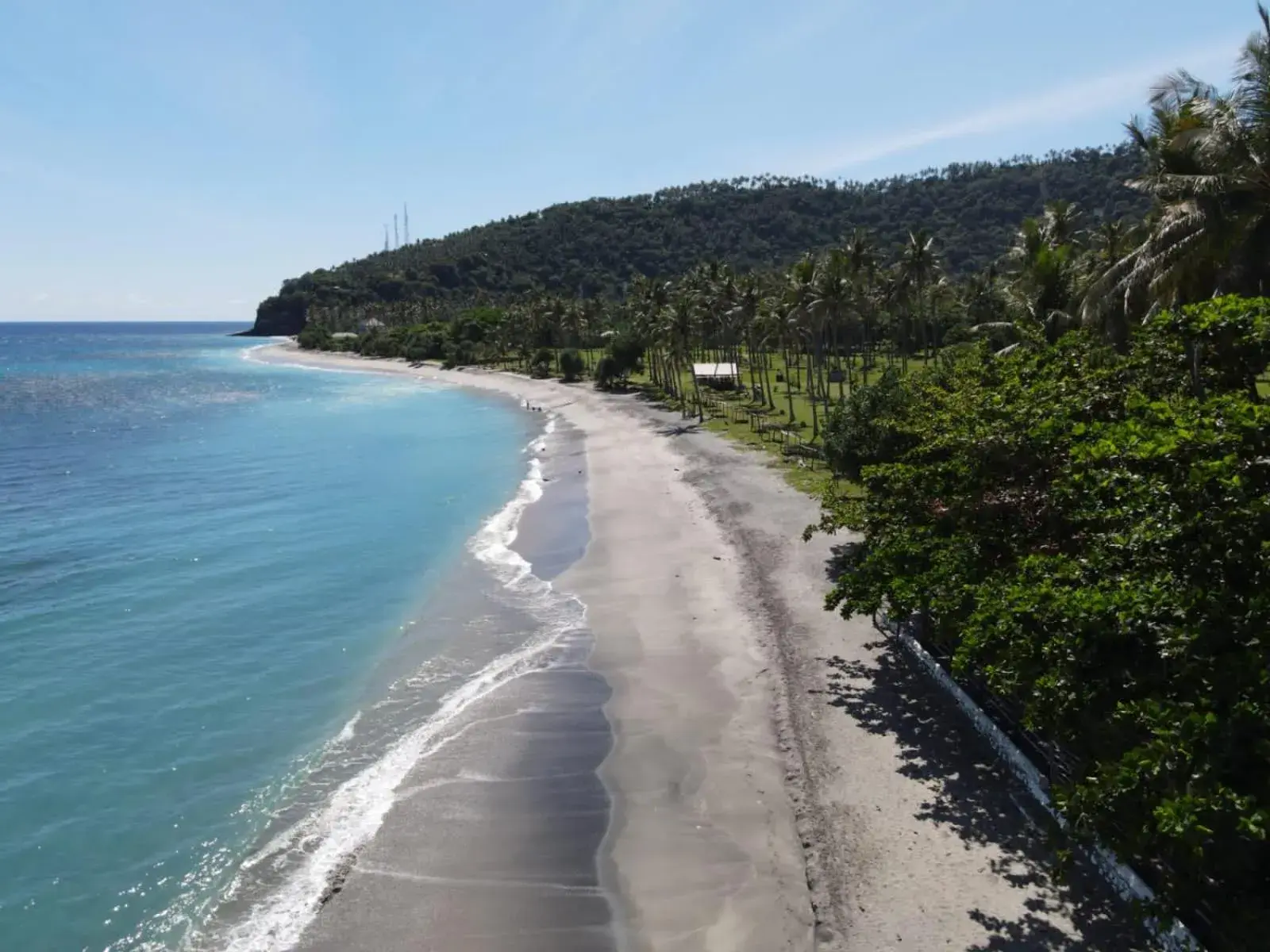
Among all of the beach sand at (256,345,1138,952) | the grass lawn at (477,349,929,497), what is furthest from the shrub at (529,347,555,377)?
the beach sand at (256,345,1138,952)

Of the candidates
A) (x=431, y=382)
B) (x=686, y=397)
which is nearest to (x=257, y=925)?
(x=686, y=397)

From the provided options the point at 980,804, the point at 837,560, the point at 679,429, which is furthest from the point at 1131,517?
the point at 679,429

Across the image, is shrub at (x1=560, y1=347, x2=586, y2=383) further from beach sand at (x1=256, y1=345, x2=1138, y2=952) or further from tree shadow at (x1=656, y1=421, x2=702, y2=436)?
beach sand at (x1=256, y1=345, x2=1138, y2=952)

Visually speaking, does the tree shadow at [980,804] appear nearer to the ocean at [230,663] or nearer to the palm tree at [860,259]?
the ocean at [230,663]

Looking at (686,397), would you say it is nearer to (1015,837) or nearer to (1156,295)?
(1156,295)

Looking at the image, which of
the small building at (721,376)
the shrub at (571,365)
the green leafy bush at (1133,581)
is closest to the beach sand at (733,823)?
the green leafy bush at (1133,581)

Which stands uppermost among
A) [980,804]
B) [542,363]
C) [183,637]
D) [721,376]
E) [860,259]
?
[860,259]

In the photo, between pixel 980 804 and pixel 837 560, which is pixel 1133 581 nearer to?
pixel 980 804
